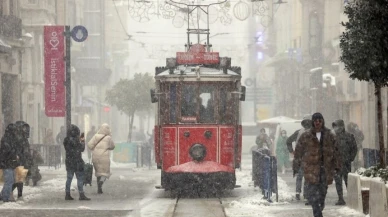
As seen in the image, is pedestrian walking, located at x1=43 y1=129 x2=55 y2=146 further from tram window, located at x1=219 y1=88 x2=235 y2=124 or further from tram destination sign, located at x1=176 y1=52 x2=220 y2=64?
tram window, located at x1=219 y1=88 x2=235 y2=124

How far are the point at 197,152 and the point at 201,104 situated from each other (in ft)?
3.59

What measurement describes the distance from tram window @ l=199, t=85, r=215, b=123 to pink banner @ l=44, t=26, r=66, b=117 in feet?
39.0

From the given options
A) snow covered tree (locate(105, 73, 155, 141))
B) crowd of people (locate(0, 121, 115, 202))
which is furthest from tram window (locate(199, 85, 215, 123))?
snow covered tree (locate(105, 73, 155, 141))

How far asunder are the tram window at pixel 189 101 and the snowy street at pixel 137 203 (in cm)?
188

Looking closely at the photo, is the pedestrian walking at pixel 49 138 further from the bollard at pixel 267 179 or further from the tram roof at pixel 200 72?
the bollard at pixel 267 179

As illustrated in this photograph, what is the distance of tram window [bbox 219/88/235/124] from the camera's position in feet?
75.4

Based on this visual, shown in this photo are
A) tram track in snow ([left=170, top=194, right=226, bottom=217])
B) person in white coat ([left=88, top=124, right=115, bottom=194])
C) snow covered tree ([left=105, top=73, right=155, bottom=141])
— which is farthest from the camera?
snow covered tree ([left=105, top=73, right=155, bottom=141])

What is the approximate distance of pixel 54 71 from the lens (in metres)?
36.1

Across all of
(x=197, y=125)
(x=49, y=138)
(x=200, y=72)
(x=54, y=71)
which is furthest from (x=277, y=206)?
(x=49, y=138)

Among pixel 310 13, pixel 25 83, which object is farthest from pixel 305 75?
pixel 25 83

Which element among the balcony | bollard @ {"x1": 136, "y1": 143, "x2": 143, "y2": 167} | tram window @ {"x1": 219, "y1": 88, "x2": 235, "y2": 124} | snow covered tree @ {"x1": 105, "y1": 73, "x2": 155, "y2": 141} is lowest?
bollard @ {"x1": 136, "y1": 143, "x2": 143, "y2": 167}

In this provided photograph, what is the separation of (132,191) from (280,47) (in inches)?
2445

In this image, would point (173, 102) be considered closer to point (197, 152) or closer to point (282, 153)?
point (197, 152)

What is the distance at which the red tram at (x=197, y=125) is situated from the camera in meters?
22.8
